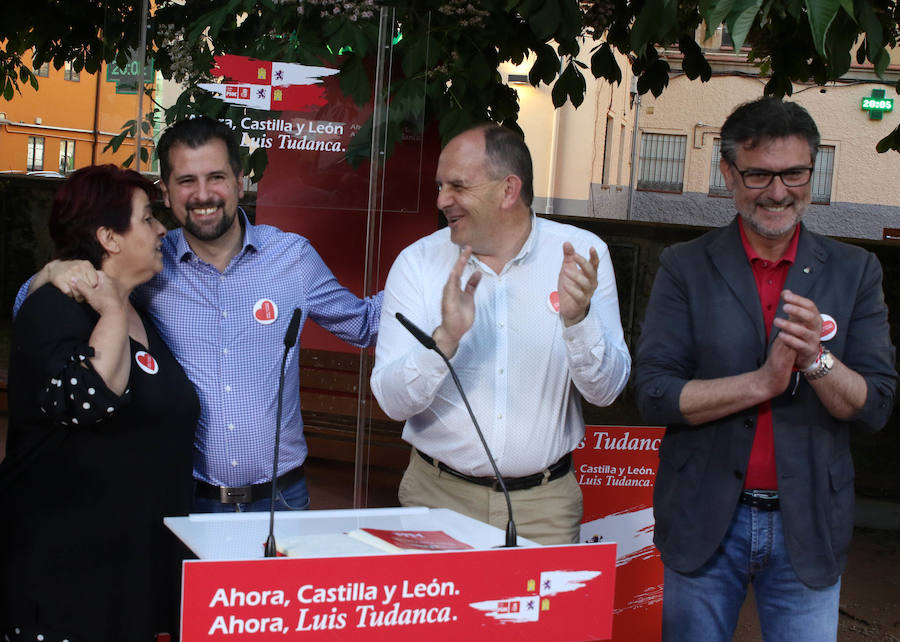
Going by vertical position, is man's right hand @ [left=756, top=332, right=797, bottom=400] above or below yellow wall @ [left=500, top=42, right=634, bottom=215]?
below

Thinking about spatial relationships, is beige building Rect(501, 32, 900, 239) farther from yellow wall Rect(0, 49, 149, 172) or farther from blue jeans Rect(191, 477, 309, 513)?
blue jeans Rect(191, 477, 309, 513)

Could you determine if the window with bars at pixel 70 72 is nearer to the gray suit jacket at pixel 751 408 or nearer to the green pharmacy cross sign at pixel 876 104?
the gray suit jacket at pixel 751 408

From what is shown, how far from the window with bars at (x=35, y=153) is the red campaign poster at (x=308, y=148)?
18016 millimetres

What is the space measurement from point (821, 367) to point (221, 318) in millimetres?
1449

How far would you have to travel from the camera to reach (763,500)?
2.20 meters

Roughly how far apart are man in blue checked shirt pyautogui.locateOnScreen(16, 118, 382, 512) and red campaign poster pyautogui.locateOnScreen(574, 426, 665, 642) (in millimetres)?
1102

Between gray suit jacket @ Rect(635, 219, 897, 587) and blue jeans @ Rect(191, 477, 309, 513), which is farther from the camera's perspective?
blue jeans @ Rect(191, 477, 309, 513)

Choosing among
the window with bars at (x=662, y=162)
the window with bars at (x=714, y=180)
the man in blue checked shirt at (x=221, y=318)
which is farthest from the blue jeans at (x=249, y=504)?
the window with bars at (x=662, y=162)

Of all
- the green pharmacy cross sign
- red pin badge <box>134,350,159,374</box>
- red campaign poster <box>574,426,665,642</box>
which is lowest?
red campaign poster <box>574,426,665,642</box>

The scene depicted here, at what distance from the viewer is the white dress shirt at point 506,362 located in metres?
2.42

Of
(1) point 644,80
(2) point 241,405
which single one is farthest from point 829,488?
(1) point 644,80

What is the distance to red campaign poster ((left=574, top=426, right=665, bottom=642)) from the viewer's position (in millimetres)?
3295

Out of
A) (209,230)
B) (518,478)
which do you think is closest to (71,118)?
(209,230)

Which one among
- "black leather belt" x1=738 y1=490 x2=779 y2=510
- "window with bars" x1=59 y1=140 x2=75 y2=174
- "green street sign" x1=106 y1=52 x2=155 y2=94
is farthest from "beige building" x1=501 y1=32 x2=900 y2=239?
"black leather belt" x1=738 y1=490 x2=779 y2=510
